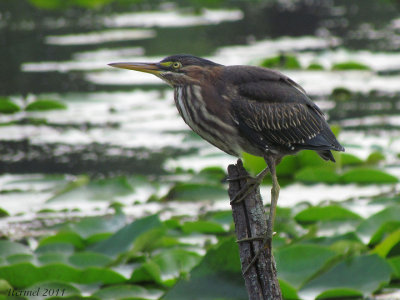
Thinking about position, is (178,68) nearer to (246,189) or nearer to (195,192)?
(246,189)

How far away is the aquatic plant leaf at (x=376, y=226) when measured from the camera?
448 centimetres

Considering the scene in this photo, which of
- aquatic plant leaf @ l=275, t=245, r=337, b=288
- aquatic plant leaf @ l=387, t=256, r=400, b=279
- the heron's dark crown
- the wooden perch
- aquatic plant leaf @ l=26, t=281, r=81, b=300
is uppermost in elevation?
the heron's dark crown

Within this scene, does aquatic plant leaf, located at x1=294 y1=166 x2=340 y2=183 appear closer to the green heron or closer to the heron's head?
the green heron

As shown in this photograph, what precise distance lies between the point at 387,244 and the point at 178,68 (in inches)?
58.1

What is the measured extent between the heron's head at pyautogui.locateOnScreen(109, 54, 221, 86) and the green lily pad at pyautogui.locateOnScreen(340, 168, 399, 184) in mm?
2329

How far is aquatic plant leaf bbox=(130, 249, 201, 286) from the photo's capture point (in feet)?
13.5

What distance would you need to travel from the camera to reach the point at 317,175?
5832 mm

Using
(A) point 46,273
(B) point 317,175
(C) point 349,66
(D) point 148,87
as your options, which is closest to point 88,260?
(A) point 46,273

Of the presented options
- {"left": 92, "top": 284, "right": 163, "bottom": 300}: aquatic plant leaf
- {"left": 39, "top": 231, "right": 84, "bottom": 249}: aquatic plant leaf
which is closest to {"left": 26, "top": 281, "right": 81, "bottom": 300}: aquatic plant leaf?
{"left": 92, "top": 284, "right": 163, "bottom": 300}: aquatic plant leaf

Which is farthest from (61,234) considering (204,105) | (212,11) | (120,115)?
(212,11)

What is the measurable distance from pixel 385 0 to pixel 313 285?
11.2 meters

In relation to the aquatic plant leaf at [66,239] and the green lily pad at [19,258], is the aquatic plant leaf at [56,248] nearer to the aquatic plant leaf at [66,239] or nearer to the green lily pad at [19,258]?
the aquatic plant leaf at [66,239]

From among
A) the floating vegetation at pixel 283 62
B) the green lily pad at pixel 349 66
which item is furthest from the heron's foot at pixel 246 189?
the green lily pad at pixel 349 66

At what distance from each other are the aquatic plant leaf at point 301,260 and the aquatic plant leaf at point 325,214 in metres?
0.75
